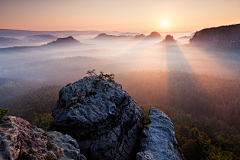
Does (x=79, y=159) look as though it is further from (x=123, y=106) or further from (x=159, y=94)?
(x=159, y=94)

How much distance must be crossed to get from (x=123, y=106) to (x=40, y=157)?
14.2m

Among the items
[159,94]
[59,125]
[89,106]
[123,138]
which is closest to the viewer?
[59,125]

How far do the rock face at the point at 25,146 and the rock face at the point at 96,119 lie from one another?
333cm

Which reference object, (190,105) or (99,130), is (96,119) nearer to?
(99,130)

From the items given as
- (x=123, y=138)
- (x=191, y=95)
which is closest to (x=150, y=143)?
(x=123, y=138)

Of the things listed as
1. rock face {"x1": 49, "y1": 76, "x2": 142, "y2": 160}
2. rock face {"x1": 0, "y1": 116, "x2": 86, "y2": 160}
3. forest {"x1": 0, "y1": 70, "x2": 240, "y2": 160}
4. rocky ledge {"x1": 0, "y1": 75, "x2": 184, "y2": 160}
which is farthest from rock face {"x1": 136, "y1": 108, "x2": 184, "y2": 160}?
forest {"x1": 0, "y1": 70, "x2": 240, "y2": 160}

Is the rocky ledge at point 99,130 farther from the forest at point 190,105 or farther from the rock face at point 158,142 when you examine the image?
the forest at point 190,105

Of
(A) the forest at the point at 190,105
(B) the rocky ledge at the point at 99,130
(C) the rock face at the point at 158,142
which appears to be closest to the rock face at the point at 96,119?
(B) the rocky ledge at the point at 99,130

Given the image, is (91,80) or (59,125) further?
(91,80)

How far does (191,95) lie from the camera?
3383 inches

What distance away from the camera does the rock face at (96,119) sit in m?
16.6

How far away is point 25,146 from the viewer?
9273 millimetres

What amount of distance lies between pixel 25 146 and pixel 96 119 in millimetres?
8792

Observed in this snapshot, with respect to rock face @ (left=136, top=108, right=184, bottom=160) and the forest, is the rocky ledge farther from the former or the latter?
the forest
